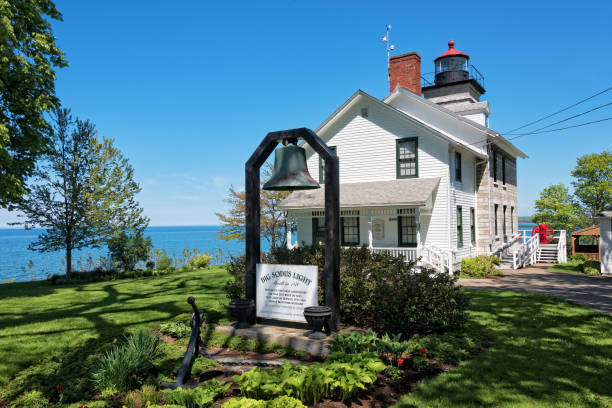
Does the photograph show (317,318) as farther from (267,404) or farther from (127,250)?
(127,250)

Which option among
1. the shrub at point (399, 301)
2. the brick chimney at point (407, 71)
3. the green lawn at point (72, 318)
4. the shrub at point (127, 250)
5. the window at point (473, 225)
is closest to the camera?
the green lawn at point (72, 318)

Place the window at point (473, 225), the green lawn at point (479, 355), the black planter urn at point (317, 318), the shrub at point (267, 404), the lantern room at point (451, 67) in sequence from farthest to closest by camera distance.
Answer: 1. the lantern room at point (451, 67)
2. the window at point (473, 225)
3. the black planter urn at point (317, 318)
4. the green lawn at point (479, 355)
5. the shrub at point (267, 404)

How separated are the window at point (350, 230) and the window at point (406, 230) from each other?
6.99ft

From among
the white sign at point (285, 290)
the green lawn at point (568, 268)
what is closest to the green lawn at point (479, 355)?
the white sign at point (285, 290)

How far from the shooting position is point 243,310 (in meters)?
7.05

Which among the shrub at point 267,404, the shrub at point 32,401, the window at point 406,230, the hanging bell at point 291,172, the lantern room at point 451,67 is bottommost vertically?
the shrub at point 32,401

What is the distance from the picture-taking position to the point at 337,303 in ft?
21.7

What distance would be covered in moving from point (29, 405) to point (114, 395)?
0.92m

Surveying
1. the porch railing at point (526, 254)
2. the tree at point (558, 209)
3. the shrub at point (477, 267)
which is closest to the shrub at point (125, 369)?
the shrub at point (477, 267)

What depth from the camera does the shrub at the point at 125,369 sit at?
4.68 metres

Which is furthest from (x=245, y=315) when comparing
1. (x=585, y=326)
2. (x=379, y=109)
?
(x=379, y=109)

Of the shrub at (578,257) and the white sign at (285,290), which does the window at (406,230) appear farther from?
the shrub at (578,257)

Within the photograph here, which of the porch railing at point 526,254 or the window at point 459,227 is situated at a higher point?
the window at point 459,227

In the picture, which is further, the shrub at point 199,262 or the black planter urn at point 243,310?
the shrub at point 199,262
